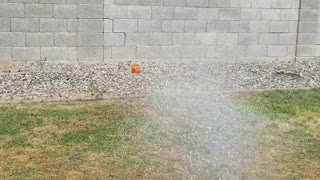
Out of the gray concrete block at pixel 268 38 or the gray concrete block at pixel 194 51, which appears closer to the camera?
the gray concrete block at pixel 194 51

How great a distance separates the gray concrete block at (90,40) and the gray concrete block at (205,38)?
70.9 inches

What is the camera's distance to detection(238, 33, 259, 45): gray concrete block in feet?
33.2

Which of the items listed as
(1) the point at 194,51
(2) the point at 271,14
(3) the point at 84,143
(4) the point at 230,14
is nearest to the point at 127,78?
(1) the point at 194,51

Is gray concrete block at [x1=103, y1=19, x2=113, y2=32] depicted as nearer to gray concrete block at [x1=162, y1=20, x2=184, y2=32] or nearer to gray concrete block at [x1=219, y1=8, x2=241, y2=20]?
gray concrete block at [x1=162, y1=20, x2=184, y2=32]

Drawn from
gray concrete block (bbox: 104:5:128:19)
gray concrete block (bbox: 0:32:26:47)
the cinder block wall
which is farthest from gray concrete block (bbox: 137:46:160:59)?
gray concrete block (bbox: 0:32:26:47)

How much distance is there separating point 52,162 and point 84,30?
4.41 meters

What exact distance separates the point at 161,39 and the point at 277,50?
237 centimetres

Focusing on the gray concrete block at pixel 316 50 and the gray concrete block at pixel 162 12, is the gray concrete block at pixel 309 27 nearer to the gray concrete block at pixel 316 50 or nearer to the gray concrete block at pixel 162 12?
the gray concrete block at pixel 316 50

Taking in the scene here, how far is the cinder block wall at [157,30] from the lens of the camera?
29.6ft

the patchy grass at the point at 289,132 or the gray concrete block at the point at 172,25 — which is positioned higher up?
the gray concrete block at the point at 172,25

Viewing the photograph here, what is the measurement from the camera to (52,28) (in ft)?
29.9

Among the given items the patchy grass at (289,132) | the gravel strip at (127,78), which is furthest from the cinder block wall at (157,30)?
the patchy grass at (289,132)

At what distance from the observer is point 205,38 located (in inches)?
390

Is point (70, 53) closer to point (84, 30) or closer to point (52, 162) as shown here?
point (84, 30)
